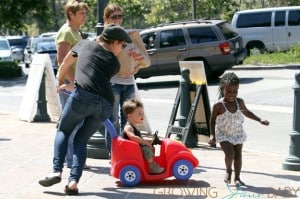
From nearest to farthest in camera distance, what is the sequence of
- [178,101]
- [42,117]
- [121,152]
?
[121,152] → [178,101] → [42,117]

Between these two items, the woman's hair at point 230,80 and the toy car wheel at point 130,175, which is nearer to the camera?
the woman's hair at point 230,80

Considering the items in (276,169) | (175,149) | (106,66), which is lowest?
(276,169)

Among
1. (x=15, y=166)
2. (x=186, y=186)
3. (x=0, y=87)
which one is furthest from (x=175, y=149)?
(x=0, y=87)

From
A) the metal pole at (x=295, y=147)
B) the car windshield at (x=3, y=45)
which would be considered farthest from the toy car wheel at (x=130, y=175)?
the car windshield at (x=3, y=45)

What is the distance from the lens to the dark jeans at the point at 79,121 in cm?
621

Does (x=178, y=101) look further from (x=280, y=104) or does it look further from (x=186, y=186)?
(x=280, y=104)

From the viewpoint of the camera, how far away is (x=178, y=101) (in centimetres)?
Answer: 950

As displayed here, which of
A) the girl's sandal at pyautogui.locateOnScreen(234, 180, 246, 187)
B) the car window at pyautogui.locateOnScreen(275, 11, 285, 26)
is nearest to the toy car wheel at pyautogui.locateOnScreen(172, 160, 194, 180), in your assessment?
the girl's sandal at pyautogui.locateOnScreen(234, 180, 246, 187)

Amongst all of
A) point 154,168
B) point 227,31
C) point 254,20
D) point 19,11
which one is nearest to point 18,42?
point 19,11

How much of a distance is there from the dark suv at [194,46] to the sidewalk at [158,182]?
428 inches

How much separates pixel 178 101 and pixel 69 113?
3.38 meters

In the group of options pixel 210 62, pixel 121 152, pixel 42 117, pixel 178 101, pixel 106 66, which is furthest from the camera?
pixel 210 62

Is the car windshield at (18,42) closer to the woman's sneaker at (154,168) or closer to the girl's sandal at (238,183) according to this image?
the woman's sneaker at (154,168)

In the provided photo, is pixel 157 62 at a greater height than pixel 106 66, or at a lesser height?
lesser
